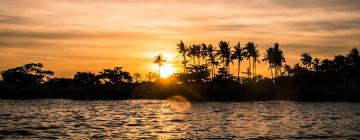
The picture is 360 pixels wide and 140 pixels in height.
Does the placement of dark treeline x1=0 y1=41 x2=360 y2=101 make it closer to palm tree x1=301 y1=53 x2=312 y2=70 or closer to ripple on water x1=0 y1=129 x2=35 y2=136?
palm tree x1=301 y1=53 x2=312 y2=70

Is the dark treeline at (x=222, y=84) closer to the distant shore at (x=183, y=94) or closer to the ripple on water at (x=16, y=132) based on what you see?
the distant shore at (x=183, y=94)

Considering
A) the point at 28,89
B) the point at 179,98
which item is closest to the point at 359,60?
the point at 179,98

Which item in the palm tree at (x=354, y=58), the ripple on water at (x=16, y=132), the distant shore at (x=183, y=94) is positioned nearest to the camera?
the ripple on water at (x=16, y=132)

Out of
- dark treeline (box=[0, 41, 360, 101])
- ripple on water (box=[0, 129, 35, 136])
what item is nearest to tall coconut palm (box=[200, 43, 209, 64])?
dark treeline (box=[0, 41, 360, 101])

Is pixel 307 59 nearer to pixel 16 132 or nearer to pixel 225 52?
pixel 225 52

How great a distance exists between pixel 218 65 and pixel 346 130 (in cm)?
13451

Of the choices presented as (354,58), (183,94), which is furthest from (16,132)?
(354,58)

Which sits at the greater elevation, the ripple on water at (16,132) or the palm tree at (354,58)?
the palm tree at (354,58)

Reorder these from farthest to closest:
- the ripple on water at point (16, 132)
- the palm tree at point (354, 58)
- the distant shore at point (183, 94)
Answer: the palm tree at point (354, 58) → the distant shore at point (183, 94) → the ripple on water at point (16, 132)

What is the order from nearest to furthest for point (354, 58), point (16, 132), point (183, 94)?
point (16, 132) < point (183, 94) < point (354, 58)

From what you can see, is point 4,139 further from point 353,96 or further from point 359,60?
point 359,60

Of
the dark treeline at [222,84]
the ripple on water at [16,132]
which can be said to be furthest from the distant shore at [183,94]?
the ripple on water at [16,132]

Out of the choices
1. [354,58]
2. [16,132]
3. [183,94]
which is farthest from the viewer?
[354,58]

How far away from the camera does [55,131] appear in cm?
4116
